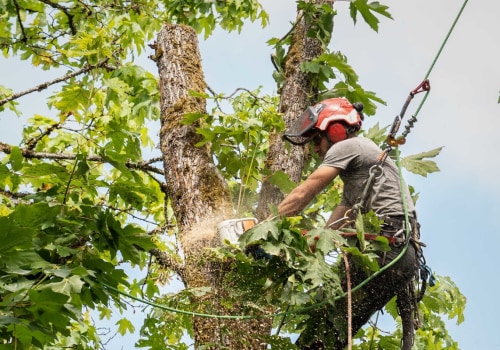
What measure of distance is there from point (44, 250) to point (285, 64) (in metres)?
3.00

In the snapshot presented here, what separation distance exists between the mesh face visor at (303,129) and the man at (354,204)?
1 cm

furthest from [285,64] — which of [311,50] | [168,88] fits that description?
[168,88]

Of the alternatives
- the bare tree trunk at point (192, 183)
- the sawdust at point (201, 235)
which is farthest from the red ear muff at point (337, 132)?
the sawdust at point (201, 235)

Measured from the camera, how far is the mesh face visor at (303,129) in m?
5.17

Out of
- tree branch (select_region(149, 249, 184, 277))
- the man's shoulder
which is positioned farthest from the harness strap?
tree branch (select_region(149, 249, 184, 277))

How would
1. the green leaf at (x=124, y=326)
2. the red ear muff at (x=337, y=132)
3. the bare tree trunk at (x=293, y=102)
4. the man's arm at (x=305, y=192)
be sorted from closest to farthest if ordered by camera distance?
the man's arm at (x=305, y=192), the red ear muff at (x=337, y=132), the bare tree trunk at (x=293, y=102), the green leaf at (x=124, y=326)

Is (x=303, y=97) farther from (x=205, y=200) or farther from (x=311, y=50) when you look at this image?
(x=205, y=200)

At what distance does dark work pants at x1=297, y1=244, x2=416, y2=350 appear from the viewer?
444cm

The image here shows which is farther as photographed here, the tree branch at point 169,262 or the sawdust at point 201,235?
the tree branch at point 169,262

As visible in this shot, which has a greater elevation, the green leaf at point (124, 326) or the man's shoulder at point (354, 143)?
the man's shoulder at point (354, 143)

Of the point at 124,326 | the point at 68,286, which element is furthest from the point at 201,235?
the point at 124,326

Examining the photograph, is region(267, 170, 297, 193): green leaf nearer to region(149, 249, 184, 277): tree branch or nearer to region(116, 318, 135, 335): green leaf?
region(149, 249, 184, 277): tree branch

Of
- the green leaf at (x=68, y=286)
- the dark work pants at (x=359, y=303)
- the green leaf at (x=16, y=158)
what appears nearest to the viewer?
the green leaf at (x=68, y=286)

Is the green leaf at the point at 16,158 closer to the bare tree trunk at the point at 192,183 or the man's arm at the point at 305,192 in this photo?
the bare tree trunk at the point at 192,183
